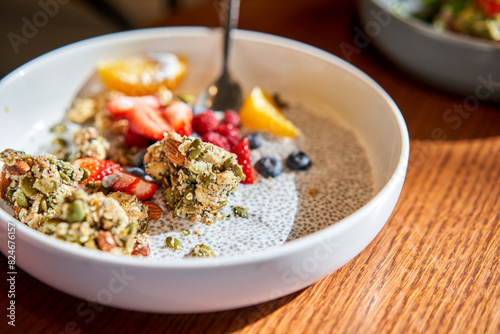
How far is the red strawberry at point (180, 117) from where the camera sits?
103 centimetres

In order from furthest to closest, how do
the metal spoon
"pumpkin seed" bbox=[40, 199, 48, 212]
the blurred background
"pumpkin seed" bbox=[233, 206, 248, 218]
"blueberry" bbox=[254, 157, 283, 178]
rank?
the blurred background, the metal spoon, "blueberry" bbox=[254, 157, 283, 178], "pumpkin seed" bbox=[233, 206, 248, 218], "pumpkin seed" bbox=[40, 199, 48, 212]

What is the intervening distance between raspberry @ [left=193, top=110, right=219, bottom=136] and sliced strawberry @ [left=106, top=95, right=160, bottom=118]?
12 cm

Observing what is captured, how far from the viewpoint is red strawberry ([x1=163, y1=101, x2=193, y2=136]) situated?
1.03m

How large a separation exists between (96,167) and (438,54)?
0.89 m

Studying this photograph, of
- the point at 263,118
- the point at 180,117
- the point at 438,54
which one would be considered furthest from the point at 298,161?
the point at 438,54

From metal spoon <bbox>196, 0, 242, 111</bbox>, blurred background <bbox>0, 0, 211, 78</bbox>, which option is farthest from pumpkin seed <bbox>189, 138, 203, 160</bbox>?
blurred background <bbox>0, 0, 211, 78</bbox>

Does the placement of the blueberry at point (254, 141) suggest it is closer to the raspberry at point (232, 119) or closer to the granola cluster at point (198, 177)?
the raspberry at point (232, 119)

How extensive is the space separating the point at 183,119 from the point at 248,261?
508 mm

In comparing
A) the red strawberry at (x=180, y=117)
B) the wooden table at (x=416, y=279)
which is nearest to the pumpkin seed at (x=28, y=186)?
the wooden table at (x=416, y=279)

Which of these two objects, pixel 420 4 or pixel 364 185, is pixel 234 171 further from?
pixel 420 4

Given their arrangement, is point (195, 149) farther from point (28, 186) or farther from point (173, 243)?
point (28, 186)

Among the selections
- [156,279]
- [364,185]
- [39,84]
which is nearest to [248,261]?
[156,279]

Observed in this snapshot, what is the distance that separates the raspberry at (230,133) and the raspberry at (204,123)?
2 centimetres

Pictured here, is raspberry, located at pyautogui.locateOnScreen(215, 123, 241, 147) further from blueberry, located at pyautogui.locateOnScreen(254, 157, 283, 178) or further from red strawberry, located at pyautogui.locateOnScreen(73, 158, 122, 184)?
red strawberry, located at pyautogui.locateOnScreen(73, 158, 122, 184)
